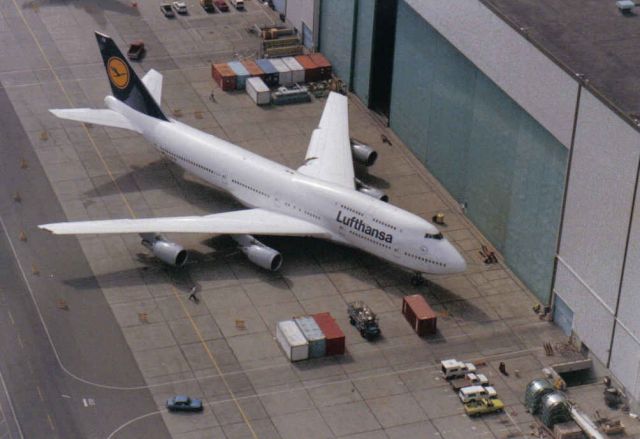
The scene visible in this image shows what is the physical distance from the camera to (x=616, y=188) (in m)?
90.6

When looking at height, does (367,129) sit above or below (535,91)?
below

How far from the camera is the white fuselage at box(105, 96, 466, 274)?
4013 inches

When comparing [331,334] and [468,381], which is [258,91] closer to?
[331,334]

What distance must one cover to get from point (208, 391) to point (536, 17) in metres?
41.8

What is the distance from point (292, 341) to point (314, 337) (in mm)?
1796

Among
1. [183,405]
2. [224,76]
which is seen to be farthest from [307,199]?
[224,76]

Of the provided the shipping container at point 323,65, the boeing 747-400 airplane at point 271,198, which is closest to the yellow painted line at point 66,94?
the boeing 747-400 airplane at point 271,198

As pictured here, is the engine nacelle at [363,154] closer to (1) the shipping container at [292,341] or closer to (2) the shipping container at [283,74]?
(2) the shipping container at [283,74]

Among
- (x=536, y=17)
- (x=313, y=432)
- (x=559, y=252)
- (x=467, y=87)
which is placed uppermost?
(x=536, y=17)

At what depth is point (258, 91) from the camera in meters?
133

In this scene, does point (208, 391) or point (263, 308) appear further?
point (263, 308)

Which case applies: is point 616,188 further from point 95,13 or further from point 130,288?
point 95,13

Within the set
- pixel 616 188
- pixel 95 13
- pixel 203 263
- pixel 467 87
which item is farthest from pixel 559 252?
pixel 95 13

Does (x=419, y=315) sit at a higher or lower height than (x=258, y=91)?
lower
